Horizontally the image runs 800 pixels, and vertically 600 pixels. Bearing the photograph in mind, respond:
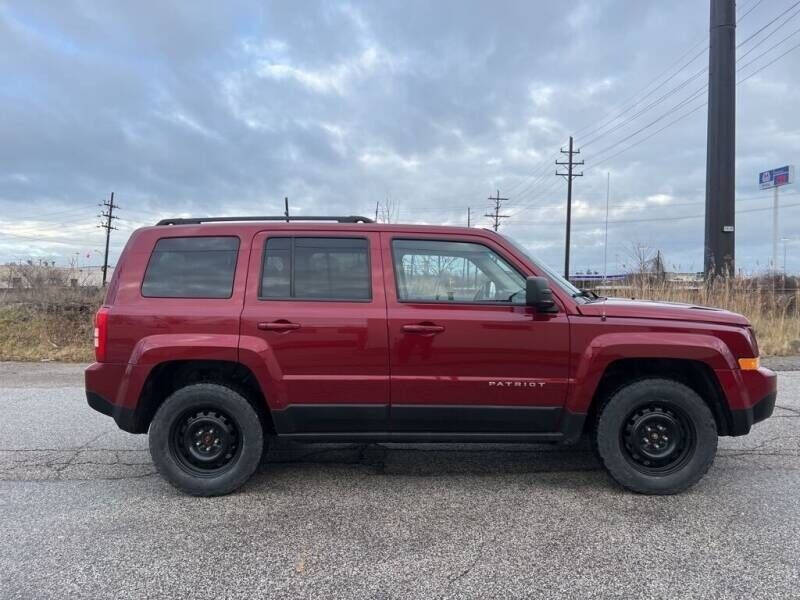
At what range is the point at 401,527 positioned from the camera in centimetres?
357

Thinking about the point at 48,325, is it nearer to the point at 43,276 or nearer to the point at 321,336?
the point at 43,276

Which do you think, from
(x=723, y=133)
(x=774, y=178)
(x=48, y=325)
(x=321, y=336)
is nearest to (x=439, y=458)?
(x=321, y=336)

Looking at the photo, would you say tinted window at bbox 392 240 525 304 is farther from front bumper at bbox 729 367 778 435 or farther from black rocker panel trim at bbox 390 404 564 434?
front bumper at bbox 729 367 778 435

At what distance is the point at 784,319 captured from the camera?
486 inches

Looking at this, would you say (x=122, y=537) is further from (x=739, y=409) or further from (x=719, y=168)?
(x=719, y=168)

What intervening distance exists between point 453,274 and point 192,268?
6.25ft

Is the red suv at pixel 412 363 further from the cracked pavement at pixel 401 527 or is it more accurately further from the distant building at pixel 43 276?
the distant building at pixel 43 276

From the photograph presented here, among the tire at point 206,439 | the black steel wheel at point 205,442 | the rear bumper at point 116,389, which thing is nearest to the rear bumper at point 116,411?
the rear bumper at point 116,389

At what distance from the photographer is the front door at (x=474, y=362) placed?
157 inches

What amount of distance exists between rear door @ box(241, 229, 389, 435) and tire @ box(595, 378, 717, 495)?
1606 millimetres

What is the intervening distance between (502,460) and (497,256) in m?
1.79

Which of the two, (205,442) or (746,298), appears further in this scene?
(746,298)

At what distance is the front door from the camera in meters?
4.00

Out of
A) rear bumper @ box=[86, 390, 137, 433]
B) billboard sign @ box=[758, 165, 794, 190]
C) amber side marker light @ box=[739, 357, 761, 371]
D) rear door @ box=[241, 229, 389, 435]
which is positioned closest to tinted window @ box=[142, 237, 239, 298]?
rear door @ box=[241, 229, 389, 435]
